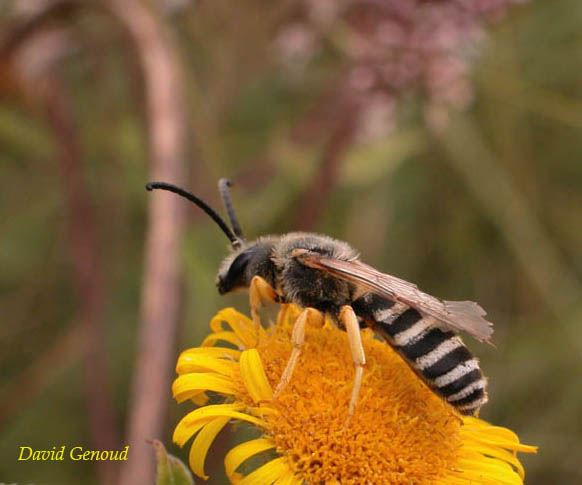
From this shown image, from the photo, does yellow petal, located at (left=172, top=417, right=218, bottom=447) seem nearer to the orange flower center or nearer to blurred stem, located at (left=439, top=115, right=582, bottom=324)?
A: the orange flower center

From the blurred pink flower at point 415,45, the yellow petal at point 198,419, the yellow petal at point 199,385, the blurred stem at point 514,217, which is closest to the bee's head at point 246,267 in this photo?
the yellow petal at point 199,385

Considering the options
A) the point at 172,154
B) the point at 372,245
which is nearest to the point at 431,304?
the point at 172,154

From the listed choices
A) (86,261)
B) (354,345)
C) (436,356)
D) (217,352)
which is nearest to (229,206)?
(217,352)

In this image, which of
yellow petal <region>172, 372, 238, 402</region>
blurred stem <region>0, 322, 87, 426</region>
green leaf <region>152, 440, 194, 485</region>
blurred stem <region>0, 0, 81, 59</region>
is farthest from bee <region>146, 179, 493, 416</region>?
blurred stem <region>0, 0, 81, 59</region>

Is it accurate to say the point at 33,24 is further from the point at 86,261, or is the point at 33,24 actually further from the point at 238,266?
the point at 238,266

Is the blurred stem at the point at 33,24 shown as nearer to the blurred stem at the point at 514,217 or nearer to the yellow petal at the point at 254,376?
the blurred stem at the point at 514,217
